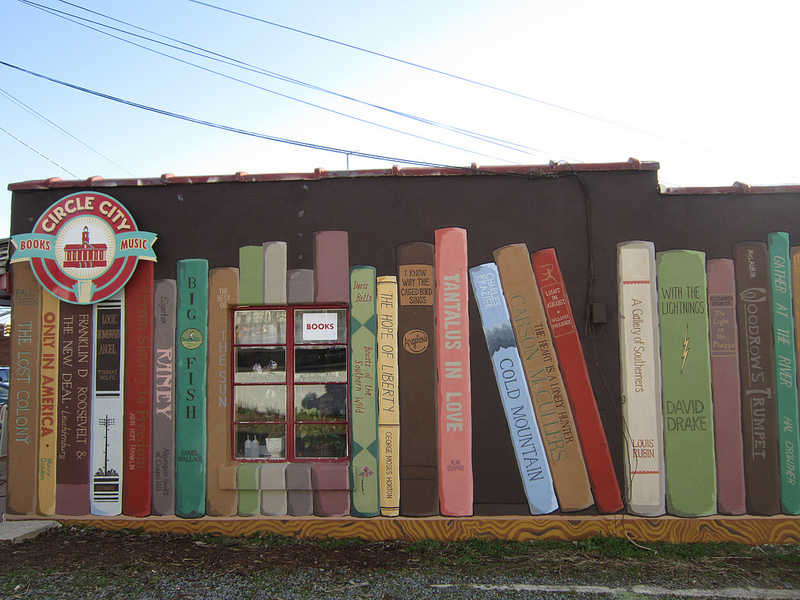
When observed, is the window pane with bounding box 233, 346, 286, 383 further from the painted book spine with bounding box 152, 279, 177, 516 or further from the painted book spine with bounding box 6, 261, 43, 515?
the painted book spine with bounding box 6, 261, 43, 515

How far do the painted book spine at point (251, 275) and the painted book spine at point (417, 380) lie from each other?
4.88 ft

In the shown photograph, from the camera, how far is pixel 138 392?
18.6 ft

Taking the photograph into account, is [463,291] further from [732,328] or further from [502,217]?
[732,328]

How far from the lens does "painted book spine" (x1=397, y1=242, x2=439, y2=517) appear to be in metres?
5.45

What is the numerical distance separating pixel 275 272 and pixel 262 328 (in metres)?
0.63

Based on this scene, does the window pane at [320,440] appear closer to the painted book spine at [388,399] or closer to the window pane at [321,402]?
the window pane at [321,402]


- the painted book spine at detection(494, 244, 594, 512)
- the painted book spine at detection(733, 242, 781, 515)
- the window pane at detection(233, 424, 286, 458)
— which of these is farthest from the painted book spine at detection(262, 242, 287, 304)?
the painted book spine at detection(733, 242, 781, 515)

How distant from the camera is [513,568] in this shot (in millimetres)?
4805

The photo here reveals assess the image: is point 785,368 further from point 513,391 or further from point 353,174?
point 353,174

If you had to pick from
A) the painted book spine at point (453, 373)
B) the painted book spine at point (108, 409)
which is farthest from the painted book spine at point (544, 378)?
the painted book spine at point (108, 409)

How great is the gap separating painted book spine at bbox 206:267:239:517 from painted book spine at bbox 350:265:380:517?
129cm

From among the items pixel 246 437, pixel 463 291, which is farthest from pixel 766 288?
pixel 246 437

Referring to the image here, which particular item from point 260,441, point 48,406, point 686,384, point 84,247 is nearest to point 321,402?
point 260,441

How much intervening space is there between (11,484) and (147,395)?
5.71 ft
